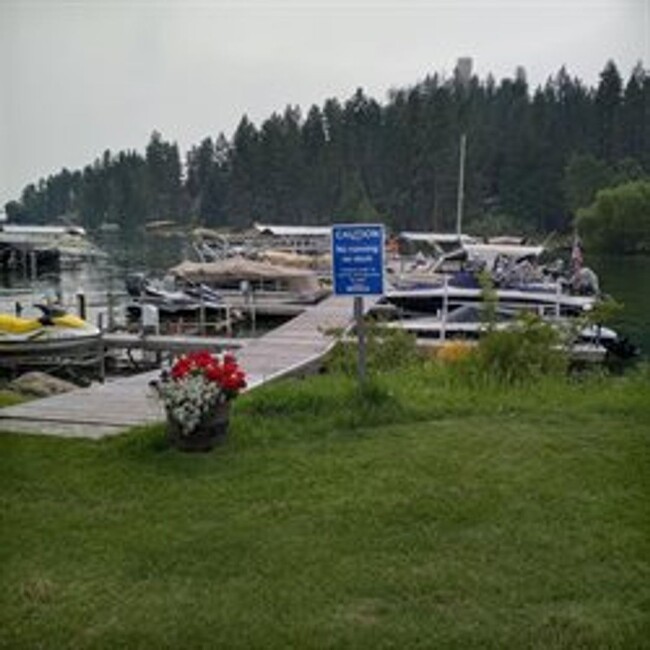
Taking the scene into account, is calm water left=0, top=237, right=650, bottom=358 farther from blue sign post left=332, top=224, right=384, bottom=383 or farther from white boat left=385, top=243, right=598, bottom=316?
blue sign post left=332, top=224, right=384, bottom=383

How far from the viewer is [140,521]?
250 inches

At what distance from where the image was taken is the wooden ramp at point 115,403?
10039 mm

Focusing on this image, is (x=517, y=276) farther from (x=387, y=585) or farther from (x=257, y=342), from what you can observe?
(x=387, y=585)

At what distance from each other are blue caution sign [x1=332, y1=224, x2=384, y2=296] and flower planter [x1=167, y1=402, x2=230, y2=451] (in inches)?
73.8

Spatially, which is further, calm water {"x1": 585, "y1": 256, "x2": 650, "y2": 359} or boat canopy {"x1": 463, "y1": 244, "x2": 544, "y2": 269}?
boat canopy {"x1": 463, "y1": 244, "x2": 544, "y2": 269}

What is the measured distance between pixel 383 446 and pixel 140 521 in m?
2.54

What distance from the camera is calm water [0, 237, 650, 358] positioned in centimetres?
3697

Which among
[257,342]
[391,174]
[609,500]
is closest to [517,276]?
[257,342]

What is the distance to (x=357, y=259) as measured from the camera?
947 centimetres

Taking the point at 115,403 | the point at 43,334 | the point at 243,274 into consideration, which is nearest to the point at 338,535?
the point at 115,403

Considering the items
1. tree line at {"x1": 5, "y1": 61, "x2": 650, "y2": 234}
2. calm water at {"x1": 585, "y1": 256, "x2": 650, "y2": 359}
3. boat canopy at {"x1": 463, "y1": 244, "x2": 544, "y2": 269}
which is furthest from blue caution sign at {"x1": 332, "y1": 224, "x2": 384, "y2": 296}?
tree line at {"x1": 5, "y1": 61, "x2": 650, "y2": 234}

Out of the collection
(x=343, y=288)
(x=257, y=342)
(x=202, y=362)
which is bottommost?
(x=257, y=342)

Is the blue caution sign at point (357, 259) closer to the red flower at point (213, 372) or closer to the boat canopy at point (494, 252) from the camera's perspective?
the red flower at point (213, 372)

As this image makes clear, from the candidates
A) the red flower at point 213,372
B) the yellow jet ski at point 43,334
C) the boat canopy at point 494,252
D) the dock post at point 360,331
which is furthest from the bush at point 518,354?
the boat canopy at point 494,252
